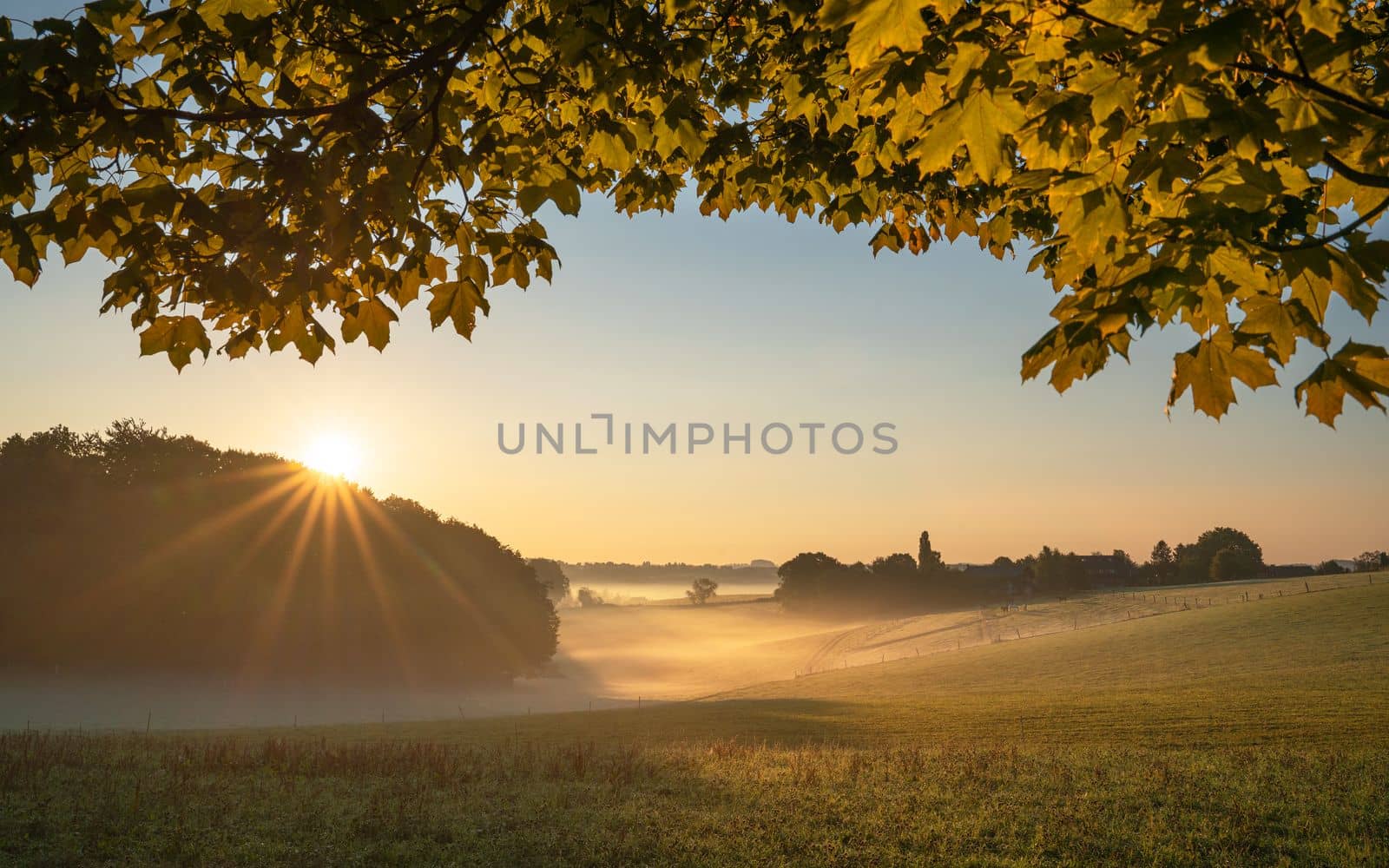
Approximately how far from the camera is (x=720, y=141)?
7152 millimetres

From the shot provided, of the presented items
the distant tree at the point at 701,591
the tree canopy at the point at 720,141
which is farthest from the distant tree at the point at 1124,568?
the tree canopy at the point at 720,141

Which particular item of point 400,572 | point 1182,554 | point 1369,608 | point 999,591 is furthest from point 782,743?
point 1182,554

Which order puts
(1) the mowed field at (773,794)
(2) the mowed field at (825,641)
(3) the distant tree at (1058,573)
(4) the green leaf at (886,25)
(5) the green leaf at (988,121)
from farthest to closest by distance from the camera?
(3) the distant tree at (1058,573) → (2) the mowed field at (825,641) → (1) the mowed field at (773,794) → (5) the green leaf at (988,121) → (4) the green leaf at (886,25)

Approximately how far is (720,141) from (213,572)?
176ft

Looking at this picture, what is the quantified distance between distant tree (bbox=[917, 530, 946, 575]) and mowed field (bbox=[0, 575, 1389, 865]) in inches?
3492

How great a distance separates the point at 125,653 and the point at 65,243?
56693mm

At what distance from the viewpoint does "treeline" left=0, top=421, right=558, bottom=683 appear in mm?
47344

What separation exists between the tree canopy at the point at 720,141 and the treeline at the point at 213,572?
53246 millimetres

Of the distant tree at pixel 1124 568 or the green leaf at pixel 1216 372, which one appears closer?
the green leaf at pixel 1216 372

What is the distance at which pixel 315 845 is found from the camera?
378 inches

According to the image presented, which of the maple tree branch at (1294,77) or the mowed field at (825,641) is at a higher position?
the maple tree branch at (1294,77)

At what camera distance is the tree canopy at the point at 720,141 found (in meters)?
2.74

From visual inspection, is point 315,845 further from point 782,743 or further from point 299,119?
point 782,743

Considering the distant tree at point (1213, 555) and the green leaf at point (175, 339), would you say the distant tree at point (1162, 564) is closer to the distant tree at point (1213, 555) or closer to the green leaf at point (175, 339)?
the distant tree at point (1213, 555)
